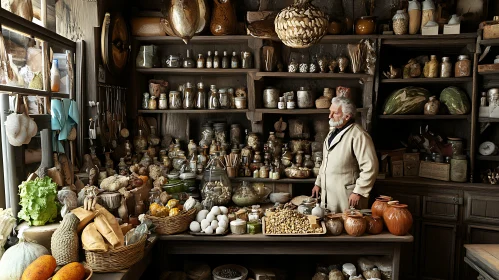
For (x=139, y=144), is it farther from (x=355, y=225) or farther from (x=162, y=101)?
(x=355, y=225)

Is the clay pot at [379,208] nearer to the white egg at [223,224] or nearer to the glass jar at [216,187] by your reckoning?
the white egg at [223,224]

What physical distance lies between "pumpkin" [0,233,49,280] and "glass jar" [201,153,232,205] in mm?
1344

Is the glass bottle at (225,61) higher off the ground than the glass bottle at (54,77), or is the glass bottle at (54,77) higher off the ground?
the glass bottle at (225,61)

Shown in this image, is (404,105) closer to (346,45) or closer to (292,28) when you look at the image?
(346,45)

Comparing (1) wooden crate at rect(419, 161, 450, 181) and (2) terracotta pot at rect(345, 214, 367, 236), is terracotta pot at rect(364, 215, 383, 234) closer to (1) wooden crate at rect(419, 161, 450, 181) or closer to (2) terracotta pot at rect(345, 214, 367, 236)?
(2) terracotta pot at rect(345, 214, 367, 236)

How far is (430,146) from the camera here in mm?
3846

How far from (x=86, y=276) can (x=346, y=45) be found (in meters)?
3.11

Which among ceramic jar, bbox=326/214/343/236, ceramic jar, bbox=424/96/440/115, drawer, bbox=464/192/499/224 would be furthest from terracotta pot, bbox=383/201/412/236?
ceramic jar, bbox=424/96/440/115

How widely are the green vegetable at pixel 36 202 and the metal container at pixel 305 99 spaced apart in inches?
92.3

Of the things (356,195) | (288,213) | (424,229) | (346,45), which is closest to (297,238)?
(288,213)

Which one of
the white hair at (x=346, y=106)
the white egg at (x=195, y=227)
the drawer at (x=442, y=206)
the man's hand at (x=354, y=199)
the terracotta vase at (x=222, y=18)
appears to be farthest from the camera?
the terracotta vase at (x=222, y=18)

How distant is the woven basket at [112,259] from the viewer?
75.4 inches

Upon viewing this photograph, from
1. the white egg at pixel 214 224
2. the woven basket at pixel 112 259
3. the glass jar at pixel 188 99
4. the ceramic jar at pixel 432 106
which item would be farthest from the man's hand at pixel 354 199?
the glass jar at pixel 188 99

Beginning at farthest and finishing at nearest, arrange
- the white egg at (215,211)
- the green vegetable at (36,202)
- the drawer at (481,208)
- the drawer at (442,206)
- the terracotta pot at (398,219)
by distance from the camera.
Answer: the drawer at (442,206) → the drawer at (481,208) → the white egg at (215,211) → the terracotta pot at (398,219) → the green vegetable at (36,202)
